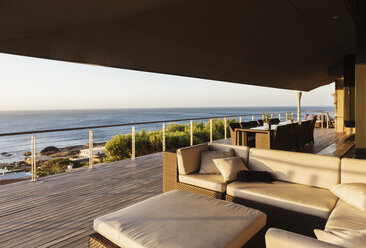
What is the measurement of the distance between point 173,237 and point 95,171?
136 inches

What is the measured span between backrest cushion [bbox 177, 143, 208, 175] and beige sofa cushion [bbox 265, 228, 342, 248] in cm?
190

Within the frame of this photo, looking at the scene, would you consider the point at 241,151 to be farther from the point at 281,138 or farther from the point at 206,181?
the point at 281,138

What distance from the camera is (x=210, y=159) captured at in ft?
9.98

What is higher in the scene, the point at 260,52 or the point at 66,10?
the point at 260,52

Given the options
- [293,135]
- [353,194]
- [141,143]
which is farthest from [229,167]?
[141,143]

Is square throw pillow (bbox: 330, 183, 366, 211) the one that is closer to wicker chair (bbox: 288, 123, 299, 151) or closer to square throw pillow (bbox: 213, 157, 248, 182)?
square throw pillow (bbox: 213, 157, 248, 182)

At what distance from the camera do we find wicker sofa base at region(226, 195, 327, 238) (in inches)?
76.7

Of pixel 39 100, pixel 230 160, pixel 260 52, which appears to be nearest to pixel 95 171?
pixel 230 160

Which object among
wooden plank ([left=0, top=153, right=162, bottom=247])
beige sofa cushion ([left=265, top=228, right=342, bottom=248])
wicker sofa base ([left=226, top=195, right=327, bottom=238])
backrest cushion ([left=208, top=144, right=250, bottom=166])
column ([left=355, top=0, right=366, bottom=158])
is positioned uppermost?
column ([left=355, top=0, right=366, bottom=158])

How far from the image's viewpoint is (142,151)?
22.1 feet

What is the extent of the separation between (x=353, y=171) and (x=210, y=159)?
1532 millimetres

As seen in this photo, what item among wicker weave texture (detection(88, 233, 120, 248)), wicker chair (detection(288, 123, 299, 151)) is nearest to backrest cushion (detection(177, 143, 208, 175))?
wicker weave texture (detection(88, 233, 120, 248))

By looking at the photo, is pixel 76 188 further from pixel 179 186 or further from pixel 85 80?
pixel 85 80

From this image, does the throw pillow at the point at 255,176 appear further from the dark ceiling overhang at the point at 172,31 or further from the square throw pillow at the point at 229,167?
the dark ceiling overhang at the point at 172,31
